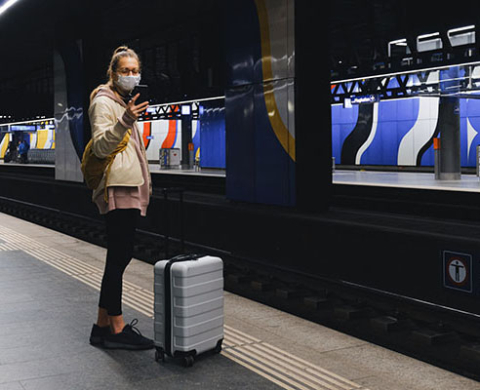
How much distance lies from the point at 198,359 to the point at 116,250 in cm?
86

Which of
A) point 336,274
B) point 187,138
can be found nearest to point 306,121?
point 336,274

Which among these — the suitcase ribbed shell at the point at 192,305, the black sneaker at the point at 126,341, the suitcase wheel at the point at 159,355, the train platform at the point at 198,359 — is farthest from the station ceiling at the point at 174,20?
the suitcase wheel at the point at 159,355

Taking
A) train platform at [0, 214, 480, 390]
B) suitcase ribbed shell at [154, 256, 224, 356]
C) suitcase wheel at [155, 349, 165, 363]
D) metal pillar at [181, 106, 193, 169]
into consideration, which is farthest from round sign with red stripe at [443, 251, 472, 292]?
metal pillar at [181, 106, 193, 169]

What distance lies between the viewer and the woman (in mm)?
4016

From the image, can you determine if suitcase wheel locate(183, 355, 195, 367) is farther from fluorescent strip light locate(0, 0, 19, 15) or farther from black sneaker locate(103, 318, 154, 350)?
fluorescent strip light locate(0, 0, 19, 15)

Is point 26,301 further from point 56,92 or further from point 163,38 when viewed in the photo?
point 163,38

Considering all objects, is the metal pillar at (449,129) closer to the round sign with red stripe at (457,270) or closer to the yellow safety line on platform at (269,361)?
the yellow safety line on platform at (269,361)

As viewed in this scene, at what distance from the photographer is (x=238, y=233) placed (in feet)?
25.6

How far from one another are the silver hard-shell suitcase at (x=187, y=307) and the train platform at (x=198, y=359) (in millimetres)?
124

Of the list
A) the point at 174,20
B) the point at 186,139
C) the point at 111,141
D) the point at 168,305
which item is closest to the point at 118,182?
the point at 111,141

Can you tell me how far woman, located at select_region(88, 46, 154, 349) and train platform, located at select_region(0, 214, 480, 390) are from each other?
0.75ft

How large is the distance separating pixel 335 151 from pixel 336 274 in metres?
26.3

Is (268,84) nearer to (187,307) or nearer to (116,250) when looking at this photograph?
(116,250)

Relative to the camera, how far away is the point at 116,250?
4145 mm
